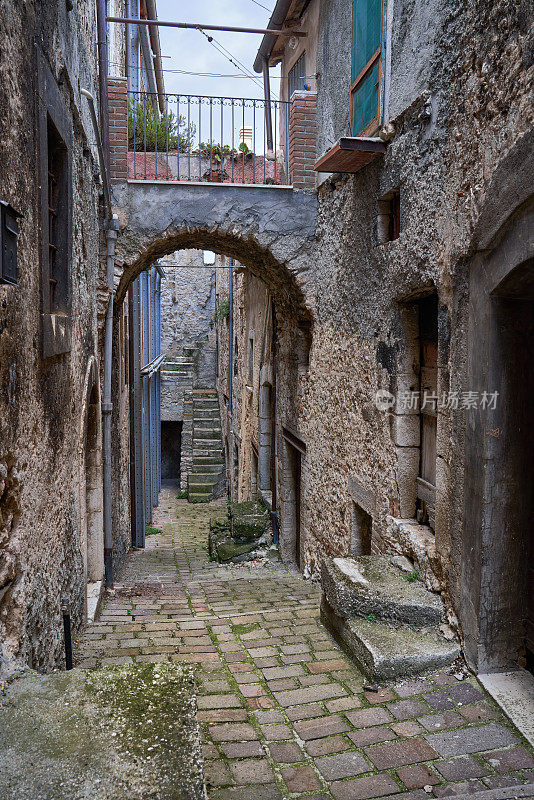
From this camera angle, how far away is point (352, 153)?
4.69 m

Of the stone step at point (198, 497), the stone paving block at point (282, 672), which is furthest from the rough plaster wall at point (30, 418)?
the stone step at point (198, 497)

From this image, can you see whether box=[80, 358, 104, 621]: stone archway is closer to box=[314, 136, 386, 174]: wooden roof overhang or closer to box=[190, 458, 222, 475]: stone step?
box=[314, 136, 386, 174]: wooden roof overhang

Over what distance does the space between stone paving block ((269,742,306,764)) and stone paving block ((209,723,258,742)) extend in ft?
0.44

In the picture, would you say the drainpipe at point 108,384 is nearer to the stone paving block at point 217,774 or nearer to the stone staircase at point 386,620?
the stone staircase at point 386,620

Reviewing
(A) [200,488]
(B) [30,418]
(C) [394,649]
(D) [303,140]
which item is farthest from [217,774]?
(A) [200,488]

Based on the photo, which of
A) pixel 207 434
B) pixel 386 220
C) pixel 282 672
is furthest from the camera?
pixel 207 434

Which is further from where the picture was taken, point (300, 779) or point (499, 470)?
point (499, 470)

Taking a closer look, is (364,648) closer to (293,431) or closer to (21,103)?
(21,103)

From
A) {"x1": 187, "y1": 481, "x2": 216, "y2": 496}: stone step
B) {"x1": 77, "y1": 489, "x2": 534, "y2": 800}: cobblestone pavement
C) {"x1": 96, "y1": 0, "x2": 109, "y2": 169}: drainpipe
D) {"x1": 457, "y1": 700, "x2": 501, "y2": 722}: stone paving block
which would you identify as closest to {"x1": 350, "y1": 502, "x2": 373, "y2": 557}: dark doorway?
{"x1": 77, "y1": 489, "x2": 534, "y2": 800}: cobblestone pavement

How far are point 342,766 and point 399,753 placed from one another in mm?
269

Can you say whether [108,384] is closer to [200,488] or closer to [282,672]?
Answer: [282,672]

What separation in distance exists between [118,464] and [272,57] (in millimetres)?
6506

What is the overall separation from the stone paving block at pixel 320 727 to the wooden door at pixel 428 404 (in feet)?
5.35

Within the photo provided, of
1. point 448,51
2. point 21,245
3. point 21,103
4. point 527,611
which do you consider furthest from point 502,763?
point 448,51
